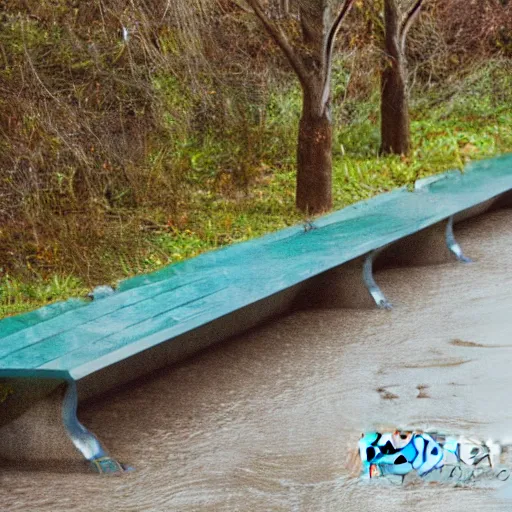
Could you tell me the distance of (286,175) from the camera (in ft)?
31.0

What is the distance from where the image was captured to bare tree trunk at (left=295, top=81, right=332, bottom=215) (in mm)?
7957

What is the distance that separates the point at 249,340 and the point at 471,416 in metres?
1.59

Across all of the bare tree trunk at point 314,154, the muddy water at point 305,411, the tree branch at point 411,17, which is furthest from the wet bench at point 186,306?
the tree branch at point 411,17

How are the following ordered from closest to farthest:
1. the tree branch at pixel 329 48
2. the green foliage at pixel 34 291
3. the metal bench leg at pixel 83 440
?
1. the metal bench leg at pixel 83 440
2. the green foliage at pixel 34 291
3. the tree branch at pixel 329 48

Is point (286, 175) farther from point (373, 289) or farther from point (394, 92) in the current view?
point (373, 289)

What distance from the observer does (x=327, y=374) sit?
5.25 m

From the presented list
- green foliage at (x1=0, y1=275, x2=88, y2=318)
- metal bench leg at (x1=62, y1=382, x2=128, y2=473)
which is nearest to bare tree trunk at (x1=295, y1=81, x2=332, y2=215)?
green foliage at (x1=0, y1=275, x2=88, y2=318)

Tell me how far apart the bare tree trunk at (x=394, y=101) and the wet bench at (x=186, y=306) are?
9.69ft

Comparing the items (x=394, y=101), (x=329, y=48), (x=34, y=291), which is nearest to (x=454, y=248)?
(x=329, y=48)

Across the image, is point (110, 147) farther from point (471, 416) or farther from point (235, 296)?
point (471, 416)

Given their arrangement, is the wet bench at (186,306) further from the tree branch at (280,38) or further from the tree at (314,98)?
the tree branch at (280,38)

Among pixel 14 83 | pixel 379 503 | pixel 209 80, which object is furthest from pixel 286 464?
pixel 209 80

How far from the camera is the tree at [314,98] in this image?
7805mm

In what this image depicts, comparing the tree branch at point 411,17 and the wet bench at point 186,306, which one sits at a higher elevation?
the tree branch at point 411,17
